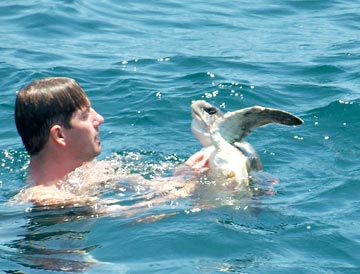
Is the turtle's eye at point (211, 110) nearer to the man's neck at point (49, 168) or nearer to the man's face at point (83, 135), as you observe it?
the man's face at point (83, 135)

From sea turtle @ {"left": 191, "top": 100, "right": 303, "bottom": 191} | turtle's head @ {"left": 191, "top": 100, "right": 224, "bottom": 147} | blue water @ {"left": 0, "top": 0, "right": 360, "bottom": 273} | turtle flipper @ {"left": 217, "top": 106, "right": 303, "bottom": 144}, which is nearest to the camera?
blue water @ {"left": 0, "top": 0, "right": 360, "bottom": 273}

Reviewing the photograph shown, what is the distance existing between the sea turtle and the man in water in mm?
185

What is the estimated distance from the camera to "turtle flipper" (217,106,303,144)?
6082 millimetres

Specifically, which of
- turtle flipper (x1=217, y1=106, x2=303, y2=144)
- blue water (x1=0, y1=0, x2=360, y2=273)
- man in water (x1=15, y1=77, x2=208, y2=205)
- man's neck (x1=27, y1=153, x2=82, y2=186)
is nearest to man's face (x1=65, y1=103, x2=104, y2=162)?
man in water (x1=15, y1=77, x2=208, y2=205)

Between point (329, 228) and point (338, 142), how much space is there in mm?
2173

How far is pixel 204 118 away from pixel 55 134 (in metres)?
1.06

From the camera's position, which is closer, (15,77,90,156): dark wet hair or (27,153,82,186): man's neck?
(15,77,90,156): dark wet hair

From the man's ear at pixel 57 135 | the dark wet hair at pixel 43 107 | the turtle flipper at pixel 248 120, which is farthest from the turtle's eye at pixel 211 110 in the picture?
the man's ear at pixel 57 135

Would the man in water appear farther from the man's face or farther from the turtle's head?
the turtle's head

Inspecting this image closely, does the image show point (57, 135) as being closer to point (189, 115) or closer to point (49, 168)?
point (49, 168)

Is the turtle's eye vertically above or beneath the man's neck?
above

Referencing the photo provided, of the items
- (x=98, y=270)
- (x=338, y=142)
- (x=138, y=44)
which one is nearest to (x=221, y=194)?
(x=98, y=270)

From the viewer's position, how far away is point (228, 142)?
6.38 metres

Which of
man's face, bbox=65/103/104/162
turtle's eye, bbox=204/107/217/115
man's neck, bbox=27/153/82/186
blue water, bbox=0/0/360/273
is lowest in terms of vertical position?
blue water, bbox=0/0/360/273
